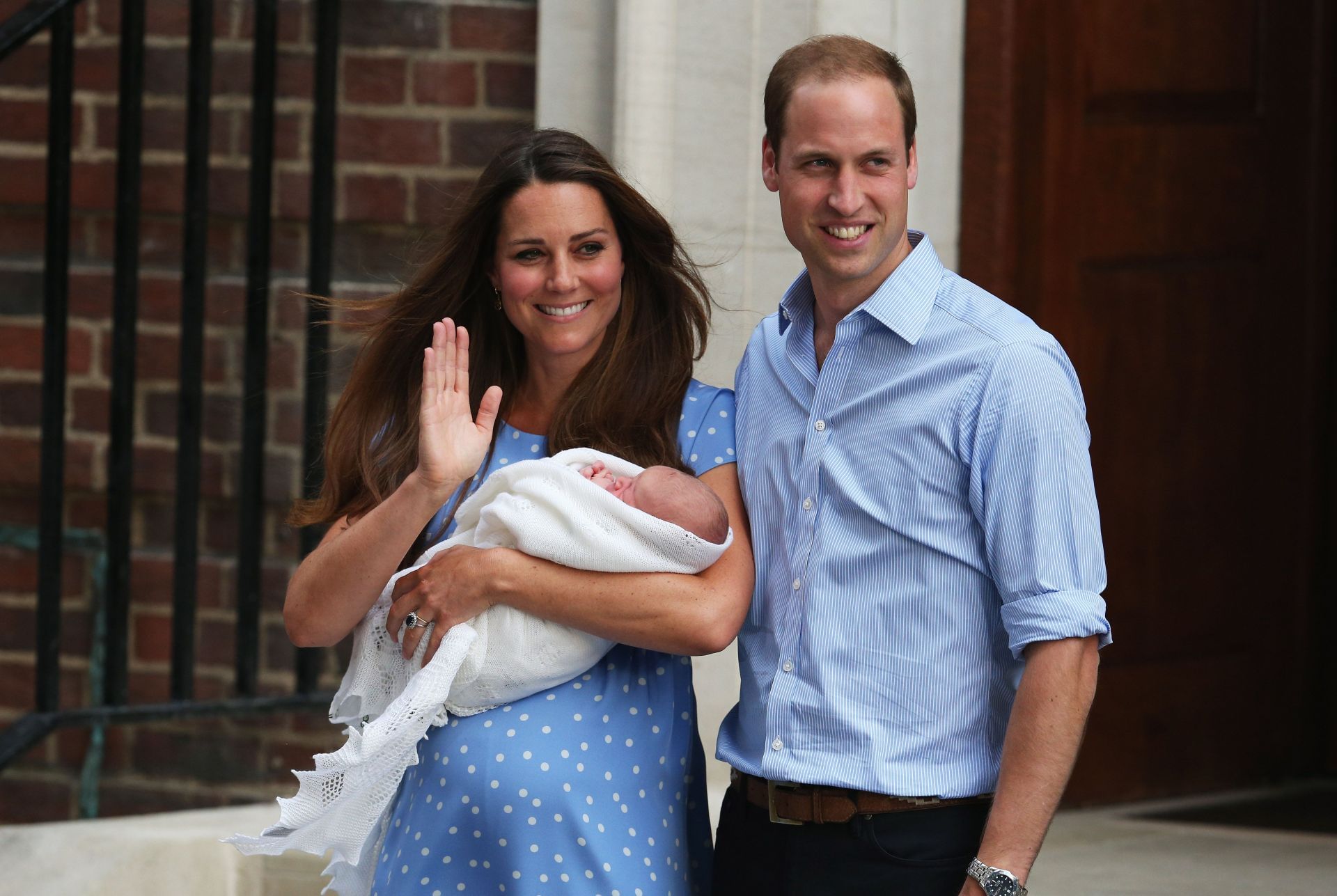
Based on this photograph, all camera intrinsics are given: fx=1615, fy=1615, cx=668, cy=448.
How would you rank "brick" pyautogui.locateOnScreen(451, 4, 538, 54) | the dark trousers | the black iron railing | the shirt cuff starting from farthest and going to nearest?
1. "brick" pyautogui.locateOnScreen(451, 4, 538, 54)
2. the black iron railing
3. the dark trousers
4. the shirt cuff

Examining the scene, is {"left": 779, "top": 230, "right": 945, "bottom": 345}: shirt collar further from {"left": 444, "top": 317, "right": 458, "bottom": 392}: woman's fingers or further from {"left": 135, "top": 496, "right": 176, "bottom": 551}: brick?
{"left": 135, "top": 496, "right": 176, "bottom": 551}: brick

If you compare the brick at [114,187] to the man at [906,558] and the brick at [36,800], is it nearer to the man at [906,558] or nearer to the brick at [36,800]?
the brick at [36,800]

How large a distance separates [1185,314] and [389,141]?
1948 millimetres

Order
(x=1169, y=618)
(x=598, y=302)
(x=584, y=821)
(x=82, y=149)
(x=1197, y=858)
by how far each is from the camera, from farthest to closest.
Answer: (x=1169, y=618) < (x=82, y=149) < (x=1197, y=858) < (x=598, y=302) < (x=584, y=821)

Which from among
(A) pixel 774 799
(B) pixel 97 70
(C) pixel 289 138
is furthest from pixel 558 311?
(B) pixel 97 70

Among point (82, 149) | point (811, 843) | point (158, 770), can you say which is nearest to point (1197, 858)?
point (811, 843)

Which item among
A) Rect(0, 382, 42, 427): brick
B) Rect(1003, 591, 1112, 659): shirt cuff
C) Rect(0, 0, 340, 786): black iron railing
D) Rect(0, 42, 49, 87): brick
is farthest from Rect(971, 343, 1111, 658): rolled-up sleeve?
Rect(0, 42, 49, 87): brick

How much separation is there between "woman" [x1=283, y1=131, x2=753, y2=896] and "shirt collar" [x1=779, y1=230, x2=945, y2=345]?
1.27 feet

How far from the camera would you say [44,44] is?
3699 mm

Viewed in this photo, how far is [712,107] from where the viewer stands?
132 inches

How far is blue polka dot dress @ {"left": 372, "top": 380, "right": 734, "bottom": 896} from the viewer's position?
2.19m

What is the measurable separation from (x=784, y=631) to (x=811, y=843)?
0.90 feet

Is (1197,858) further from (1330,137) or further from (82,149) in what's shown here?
(82,149)

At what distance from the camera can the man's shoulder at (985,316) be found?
6.51ft
